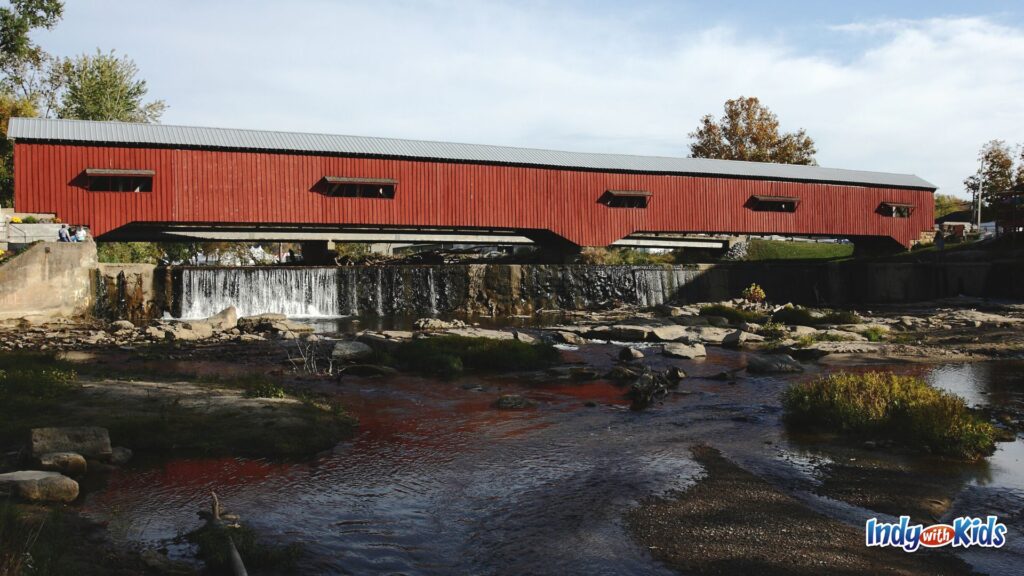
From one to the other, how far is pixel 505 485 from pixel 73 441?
4.57m

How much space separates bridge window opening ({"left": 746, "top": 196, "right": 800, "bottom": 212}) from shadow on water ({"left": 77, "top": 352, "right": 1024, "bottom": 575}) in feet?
90.6

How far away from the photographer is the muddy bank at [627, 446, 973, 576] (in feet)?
18.0

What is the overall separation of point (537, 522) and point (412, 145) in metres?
27.5

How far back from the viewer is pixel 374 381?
1375cm

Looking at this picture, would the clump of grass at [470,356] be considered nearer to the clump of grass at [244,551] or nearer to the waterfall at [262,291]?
the clump of grass at [244,551]

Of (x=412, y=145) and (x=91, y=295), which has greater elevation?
(x=412, y=145)

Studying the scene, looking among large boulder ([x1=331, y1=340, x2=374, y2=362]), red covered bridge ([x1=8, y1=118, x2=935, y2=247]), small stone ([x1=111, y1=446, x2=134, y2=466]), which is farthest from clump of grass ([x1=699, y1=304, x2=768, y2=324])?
small stone ([x1=111, y1=446, x2=134, y2=466])

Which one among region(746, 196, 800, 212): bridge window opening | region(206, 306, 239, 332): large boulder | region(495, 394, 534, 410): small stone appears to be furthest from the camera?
region(746, 196, 800, 212): bridge window opening

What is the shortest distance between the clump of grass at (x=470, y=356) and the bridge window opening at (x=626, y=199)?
19091 millimetres

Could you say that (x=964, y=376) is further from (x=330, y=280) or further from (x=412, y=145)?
(x=412, y=145)

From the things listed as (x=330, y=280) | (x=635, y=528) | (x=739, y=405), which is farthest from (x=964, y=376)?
(x=330, y=280)

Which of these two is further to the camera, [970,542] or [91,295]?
[91,295]

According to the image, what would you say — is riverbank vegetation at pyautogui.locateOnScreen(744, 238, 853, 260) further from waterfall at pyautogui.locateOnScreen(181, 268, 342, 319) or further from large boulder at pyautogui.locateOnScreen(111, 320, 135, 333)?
large boulder at pyautogui.locateOnScreen(111, 320, 135, 333)

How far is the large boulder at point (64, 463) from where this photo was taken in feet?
23.2
